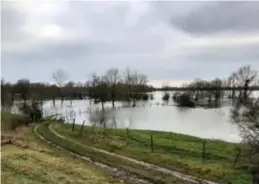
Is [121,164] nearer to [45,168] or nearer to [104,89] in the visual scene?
[45,168]

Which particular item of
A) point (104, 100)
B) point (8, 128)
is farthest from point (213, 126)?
point (104, 100)

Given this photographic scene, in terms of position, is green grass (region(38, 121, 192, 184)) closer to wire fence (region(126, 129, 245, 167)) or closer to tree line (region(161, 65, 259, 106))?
wire fence (region(126, 129, 245, 167))

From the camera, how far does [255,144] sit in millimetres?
22547

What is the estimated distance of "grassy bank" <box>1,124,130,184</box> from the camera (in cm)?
1867

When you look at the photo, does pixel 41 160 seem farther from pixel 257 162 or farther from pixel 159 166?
pixel 257 162

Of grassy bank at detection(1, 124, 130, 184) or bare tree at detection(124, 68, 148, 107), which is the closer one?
grassy bank at detection(1, 124, 130, 184)

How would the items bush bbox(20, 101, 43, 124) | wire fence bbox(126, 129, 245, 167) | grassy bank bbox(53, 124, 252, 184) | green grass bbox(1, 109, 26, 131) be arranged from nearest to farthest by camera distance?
grassy bank bbox(53, 124, 252, 184) → wire fence bbox(126, 129, 245, 167) → green grass bbox(1, 109, 26, 131) → bush bbox(20, 101, 43, 124)

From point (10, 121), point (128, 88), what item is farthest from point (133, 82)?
point (10, 121)

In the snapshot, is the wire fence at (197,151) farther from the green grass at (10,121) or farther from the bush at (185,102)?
the bush at (185,102)

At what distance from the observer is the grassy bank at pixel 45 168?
1867cm

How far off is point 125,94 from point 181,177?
125 meters

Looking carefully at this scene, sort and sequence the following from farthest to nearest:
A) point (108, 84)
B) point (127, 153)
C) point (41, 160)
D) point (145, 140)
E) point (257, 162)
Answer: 1. point (108, 84)
2. point (145, 140)
3. point (127, 153)
4. point (41, 160)
5. point (257, 162)

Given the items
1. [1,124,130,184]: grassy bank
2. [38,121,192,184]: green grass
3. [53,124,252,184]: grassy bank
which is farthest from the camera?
[53,124,252,184]: grassy bank

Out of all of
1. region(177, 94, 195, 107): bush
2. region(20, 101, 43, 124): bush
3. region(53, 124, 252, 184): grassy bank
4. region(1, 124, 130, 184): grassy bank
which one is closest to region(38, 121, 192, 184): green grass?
region(1, 124, 130, 184): grassy bank
